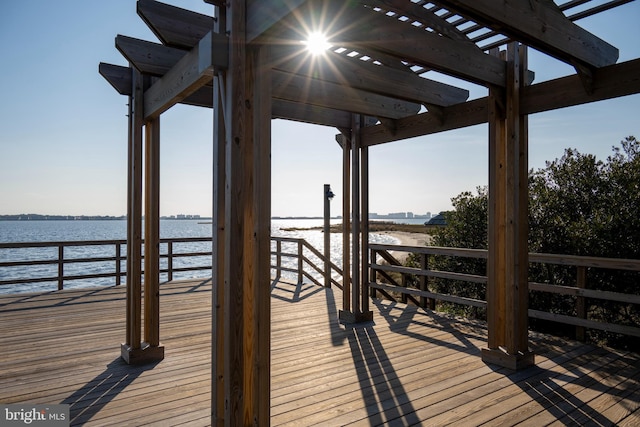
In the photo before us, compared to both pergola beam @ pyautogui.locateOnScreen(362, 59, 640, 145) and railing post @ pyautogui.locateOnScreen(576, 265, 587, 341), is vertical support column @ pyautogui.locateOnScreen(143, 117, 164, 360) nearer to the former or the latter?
pergola beam @ pyautogui.locateOnScreen(362, 59, 640, 145)

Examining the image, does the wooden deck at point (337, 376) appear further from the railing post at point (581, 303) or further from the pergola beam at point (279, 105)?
the pergola beam at point (279, 105)

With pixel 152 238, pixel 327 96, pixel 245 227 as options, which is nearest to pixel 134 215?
pixel 152 238

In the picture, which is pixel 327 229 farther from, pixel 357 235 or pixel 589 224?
pixel 589 224

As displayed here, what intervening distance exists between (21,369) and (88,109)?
6731 millimetres

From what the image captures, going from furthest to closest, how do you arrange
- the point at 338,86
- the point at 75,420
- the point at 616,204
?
the point at 616,204 → the point at 338,86 → the point at 75,420

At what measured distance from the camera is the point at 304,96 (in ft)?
12.5

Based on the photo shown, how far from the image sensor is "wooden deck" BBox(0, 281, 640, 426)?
2420 millimetres

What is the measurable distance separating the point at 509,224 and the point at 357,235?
6.51 feet

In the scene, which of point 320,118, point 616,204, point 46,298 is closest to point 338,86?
point 320,118

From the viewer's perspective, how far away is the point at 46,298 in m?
5.79

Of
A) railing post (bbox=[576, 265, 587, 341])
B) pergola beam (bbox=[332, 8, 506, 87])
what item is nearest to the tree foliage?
railing post (bbox=[576, 265, 587, 341])

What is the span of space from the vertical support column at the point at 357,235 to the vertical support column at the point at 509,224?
1.68 metres

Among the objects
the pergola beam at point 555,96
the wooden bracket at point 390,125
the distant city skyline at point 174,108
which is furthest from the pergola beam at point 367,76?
the wooden bracket at point 390,125

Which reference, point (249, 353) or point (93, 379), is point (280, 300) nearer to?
point (93, 379)
